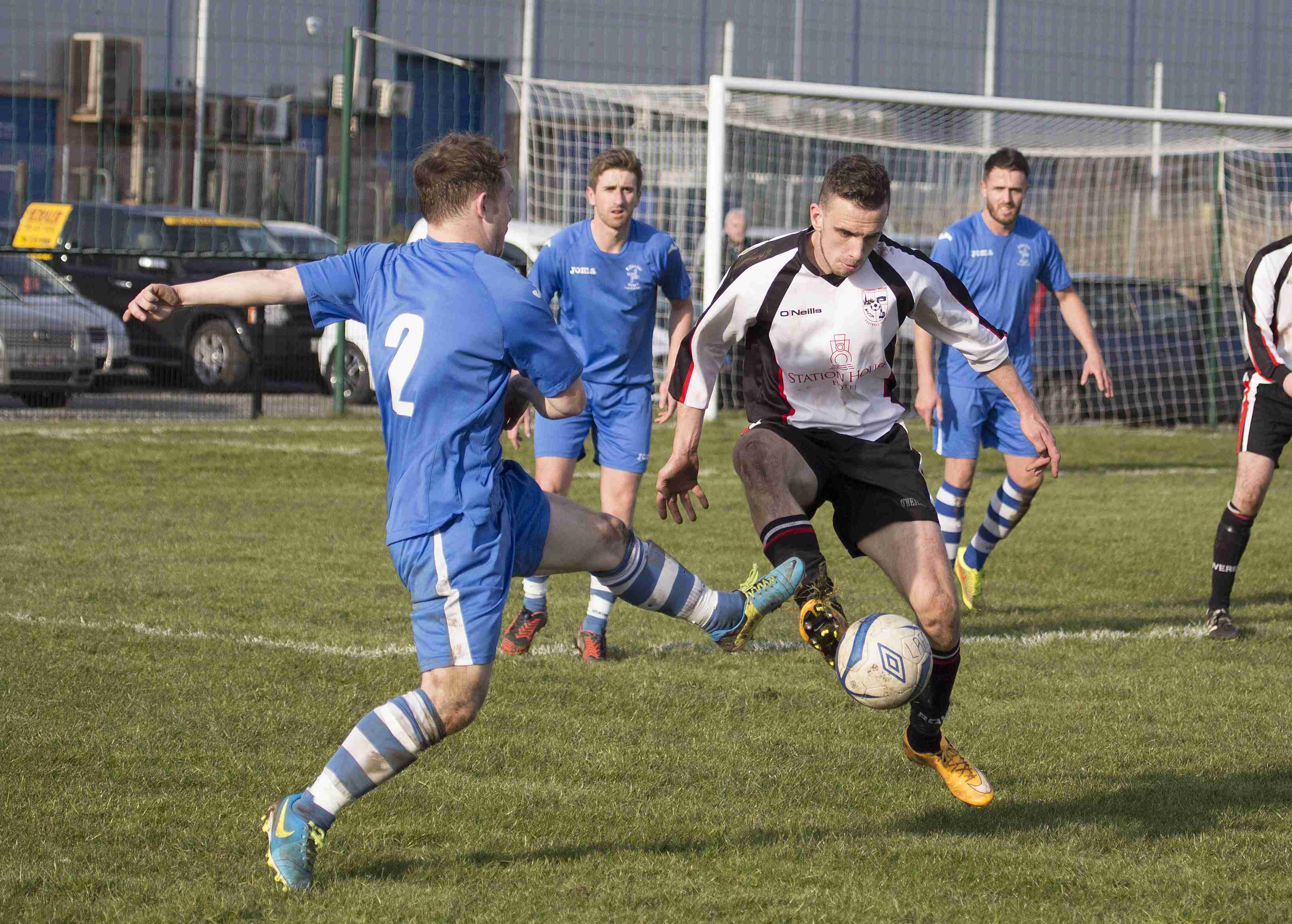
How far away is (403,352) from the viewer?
3.91 m

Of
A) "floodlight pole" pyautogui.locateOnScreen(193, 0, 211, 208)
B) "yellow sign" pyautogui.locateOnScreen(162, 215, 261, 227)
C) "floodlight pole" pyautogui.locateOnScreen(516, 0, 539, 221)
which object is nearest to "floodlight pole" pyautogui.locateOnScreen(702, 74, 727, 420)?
"floodlight pole" pyautogui.locateOnScreen(516, 0, 539, 221)

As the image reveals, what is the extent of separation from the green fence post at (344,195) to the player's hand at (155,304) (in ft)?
42.4

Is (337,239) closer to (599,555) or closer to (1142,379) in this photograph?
(1142,379)

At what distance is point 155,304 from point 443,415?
83cm

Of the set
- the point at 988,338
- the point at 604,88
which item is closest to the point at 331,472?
the point at 604,88

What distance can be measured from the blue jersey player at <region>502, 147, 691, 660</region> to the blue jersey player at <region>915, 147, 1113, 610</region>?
1.95 m

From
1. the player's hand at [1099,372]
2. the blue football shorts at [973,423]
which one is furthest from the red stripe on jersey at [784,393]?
the player's hand at [1099,372]

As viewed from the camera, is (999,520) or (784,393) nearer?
(784,393)

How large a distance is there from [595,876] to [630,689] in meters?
2.05

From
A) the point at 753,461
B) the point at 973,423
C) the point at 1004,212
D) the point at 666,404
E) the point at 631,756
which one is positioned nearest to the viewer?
the point at 753,461

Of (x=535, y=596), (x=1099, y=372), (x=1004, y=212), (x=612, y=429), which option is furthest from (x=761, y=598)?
(x=1099, y=372)

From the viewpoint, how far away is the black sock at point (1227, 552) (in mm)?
7379

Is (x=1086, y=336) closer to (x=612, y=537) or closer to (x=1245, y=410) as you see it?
(x=1245, y=410)

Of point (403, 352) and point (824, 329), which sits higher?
point (824, 329)
